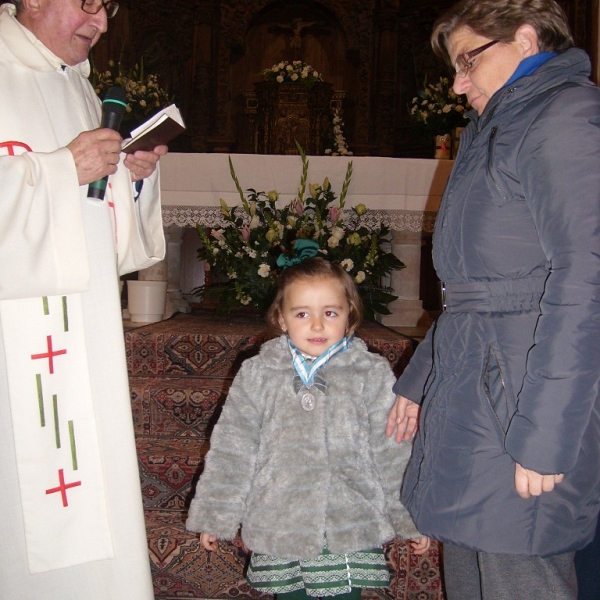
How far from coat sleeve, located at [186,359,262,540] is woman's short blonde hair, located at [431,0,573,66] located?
1.04 metres

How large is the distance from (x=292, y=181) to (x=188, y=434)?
6.77 feet

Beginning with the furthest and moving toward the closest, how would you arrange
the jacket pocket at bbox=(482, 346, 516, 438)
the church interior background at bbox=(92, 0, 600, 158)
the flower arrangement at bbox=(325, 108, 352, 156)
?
the church interior background at bbox=(92, 0, 600, 158), the flower arrangement at bbox=(325, 108, 352, 156), the jacket pocket at bbox=(482, 346, 516, 438)

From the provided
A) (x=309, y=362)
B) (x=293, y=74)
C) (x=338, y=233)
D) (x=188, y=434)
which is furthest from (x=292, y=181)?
(x=309, y=362)

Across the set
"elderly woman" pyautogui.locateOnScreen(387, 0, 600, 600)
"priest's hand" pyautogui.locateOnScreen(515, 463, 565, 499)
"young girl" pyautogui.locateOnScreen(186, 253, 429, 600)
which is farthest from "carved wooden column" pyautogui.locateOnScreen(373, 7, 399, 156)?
"priest's hand" pyautogui.locateOnScreen(515, 463, 565, 499)

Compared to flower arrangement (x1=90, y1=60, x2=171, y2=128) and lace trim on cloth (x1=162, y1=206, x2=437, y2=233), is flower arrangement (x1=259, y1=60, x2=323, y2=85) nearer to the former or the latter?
flower arrangement (x1=90, y1=60, x2=171, y2=128)

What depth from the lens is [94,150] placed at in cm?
177

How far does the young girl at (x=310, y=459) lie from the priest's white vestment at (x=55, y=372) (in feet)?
0.82

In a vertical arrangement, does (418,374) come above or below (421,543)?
above

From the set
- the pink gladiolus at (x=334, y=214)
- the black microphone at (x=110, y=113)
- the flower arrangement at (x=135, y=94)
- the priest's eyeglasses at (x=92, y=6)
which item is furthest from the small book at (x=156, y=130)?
the flower arrangement at (x=135, y=94)

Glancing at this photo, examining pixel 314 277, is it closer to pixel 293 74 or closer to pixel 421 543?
pixel 421 543

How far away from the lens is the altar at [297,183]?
15.8 feet

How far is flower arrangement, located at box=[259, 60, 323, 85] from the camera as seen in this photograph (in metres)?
6.29

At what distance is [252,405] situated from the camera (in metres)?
1.92

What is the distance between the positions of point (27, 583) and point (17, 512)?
181mm
